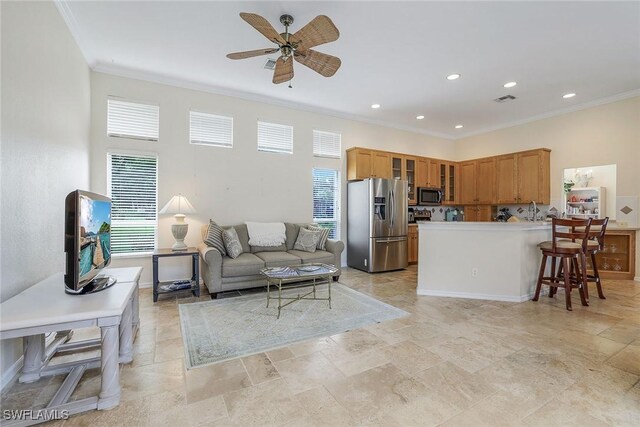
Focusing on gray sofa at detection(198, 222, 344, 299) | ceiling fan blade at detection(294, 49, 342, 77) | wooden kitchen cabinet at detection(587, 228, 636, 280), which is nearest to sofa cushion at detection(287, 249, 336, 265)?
gray sofa at detection(198, 222, 344, 299)

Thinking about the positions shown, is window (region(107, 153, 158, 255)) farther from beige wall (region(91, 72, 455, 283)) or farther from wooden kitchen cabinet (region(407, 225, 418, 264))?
wooden kitchen cabinet (region(407, 225, 418, 264))

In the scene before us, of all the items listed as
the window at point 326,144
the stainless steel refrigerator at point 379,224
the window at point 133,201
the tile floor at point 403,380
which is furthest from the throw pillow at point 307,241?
the window at point 133,201

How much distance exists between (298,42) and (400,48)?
148 cm

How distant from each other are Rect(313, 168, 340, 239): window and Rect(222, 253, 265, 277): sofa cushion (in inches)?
74.4

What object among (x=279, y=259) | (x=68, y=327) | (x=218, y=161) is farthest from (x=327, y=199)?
(x=68, y=327)

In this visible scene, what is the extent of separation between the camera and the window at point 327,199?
221 inches

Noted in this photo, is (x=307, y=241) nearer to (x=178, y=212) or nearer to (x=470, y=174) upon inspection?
(x=178, y=212)

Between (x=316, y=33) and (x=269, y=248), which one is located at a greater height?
(x=316, y=33)

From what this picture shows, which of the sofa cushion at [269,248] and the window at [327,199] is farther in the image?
the window at [327,199]

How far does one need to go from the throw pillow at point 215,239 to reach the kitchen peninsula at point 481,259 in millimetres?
2893

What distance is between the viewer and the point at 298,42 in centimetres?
260

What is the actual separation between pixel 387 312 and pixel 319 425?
6.13 ft

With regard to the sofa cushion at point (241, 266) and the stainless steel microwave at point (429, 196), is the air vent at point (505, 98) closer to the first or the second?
the stainless steel microwave at point (429, 196)

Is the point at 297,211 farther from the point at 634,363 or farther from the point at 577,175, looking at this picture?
the point at 577,175
